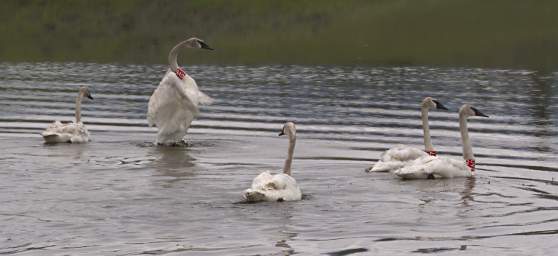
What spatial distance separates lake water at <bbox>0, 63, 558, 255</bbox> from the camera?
16.5m

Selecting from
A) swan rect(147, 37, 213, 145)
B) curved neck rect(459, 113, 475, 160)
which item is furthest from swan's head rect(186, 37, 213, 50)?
curved neck rect(459, 113, 475, 160)

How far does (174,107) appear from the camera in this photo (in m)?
27.8

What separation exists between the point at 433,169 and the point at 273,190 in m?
3.92

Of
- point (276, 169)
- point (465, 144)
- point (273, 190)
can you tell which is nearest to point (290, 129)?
point (273, 190)

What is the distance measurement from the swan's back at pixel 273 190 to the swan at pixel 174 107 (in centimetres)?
829

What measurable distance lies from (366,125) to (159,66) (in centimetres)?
2897

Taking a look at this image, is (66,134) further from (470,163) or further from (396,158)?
(470,163)

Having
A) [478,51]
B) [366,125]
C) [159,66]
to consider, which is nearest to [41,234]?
[366,125]

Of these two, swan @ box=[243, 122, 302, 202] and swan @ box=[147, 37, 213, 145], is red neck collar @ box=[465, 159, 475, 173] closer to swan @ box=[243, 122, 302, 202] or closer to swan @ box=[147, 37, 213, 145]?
swan @ box=[243, 122, 302, 202]

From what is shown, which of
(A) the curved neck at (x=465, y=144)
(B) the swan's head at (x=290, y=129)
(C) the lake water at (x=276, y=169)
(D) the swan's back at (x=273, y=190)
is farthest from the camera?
(A) the curved neck at (x=465, y=144)

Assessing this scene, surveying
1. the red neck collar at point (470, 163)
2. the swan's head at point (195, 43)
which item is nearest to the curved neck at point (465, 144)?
the red neck collar at point (470, 163)

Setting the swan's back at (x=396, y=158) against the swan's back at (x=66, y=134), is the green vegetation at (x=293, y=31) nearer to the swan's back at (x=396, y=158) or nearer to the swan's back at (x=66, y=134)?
the swan's back at (x=66, y=134)

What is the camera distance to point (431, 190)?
68.5 feet

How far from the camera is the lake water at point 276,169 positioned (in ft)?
54.1
